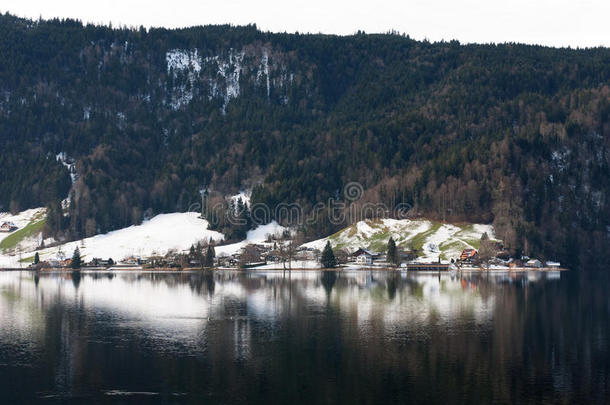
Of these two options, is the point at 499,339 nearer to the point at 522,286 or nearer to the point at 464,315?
the point at 464,315

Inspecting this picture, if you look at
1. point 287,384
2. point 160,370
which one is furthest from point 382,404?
point 160,370

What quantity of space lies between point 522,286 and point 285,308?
69110 millimetres

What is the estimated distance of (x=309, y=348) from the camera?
9844 cm

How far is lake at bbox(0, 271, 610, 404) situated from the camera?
77.0 meters

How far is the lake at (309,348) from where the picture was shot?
77000 mm

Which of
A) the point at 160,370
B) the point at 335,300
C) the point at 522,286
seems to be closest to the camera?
the point at 160,370

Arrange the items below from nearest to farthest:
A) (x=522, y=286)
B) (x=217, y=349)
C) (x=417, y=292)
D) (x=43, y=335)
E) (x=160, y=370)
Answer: (x=160, y=370) → (x=217, y=349) → (x=43, y=335) → (x=417, y=292) → (x=522, y=286)

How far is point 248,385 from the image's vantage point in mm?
79375

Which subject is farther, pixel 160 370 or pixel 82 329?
pixel 82 329

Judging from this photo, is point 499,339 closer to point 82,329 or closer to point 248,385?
point 248,385

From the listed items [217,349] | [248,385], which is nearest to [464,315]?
[217,349]

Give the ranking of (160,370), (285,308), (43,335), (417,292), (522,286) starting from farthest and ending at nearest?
(522,286)
(417,292)
(285,308)
(43,335)
(160,370)

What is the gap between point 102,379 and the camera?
8288cm

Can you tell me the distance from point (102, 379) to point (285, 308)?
58211mm
